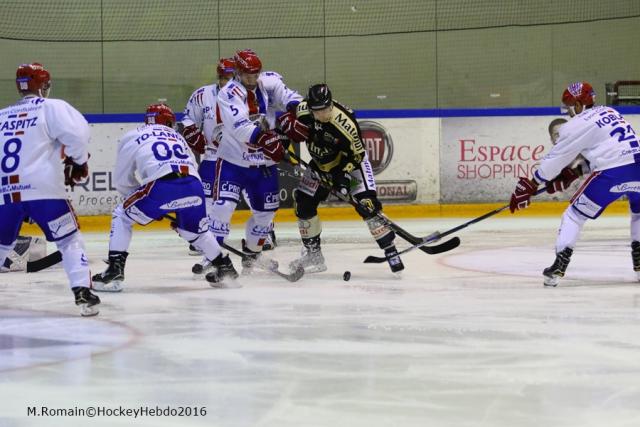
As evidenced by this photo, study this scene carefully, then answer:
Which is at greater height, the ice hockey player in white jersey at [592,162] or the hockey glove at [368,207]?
the ice hockey player in white jersey at [592,162]

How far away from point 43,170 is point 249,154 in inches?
67.6

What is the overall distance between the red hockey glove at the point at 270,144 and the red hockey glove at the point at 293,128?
138 mm

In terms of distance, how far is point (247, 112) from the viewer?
5.40 meters

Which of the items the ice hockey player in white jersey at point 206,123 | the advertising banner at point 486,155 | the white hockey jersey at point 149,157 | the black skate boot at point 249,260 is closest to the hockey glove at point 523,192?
the black skate boot at point 249,260

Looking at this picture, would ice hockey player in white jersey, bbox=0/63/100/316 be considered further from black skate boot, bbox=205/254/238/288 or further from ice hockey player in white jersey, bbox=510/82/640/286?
ice hockey player in white jersey, bbox=510/82/640/286

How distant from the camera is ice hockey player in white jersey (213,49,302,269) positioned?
17.7 ft

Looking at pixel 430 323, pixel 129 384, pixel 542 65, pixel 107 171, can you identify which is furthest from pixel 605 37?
pixel 129 384

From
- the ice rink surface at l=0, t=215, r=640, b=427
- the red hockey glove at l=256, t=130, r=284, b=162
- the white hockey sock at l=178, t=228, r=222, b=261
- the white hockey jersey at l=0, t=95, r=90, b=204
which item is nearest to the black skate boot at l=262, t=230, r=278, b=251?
the ice rink surface at l=0, t=215, r=640, b=427

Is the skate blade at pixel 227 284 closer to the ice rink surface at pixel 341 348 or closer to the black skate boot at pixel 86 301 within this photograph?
the ice rink surface at pixel 341 348

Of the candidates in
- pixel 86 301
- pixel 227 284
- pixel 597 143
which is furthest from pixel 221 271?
pixel 597 143

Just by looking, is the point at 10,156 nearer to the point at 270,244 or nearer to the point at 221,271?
the point at 221,271

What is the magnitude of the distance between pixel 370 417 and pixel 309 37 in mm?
9195

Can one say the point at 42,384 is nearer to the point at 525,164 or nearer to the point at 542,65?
the point at 525,164

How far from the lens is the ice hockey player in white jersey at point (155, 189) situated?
4.79 metres
